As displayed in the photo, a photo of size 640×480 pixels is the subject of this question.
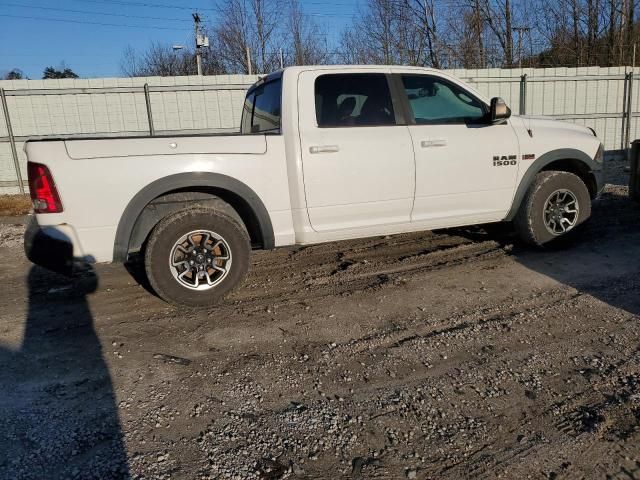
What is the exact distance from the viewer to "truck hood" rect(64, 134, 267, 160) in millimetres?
4016

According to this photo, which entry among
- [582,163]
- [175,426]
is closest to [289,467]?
[175,426]

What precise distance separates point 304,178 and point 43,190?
80.7 inches

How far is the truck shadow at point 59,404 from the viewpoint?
253 centimetres

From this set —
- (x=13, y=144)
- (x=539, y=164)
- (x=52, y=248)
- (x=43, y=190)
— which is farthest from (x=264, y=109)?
(x=13, y=144)

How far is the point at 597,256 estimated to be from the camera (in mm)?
5648

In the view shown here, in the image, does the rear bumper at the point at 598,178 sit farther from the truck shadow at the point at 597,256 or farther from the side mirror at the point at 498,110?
the side mirror at the point at 498,110

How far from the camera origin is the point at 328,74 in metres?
4.92

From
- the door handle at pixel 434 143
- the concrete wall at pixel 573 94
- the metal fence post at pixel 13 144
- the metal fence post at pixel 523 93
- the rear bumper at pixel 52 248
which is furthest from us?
the concrete wall at pixel 573 94

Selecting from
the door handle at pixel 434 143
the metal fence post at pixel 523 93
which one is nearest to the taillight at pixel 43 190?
the door handle at pixel 434 143

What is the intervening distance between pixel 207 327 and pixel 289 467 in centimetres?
193

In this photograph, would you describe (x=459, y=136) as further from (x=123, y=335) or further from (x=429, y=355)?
(x=123, y=335)

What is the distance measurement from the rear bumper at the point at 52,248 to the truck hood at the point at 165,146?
62 centimetres

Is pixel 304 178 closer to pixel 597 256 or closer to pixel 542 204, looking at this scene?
pixel 542 204

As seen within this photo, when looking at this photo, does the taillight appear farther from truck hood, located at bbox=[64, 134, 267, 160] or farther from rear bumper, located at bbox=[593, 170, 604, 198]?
rear bumper, located at bbox=[593, 170, 604, 198]
